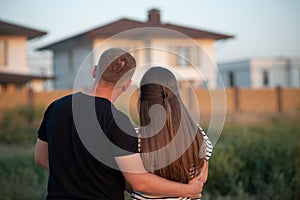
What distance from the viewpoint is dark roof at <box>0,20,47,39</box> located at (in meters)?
26.8

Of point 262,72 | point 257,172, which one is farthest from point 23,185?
point 262,72

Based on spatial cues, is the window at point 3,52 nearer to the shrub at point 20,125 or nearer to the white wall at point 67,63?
the white wall at point 67,63

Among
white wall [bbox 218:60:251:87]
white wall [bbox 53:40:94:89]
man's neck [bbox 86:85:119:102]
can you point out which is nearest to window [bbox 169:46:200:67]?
man's neck [bbox 86:85:119:102]

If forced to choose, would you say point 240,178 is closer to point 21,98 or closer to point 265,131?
point 265,131

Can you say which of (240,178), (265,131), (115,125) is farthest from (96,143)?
(265,131)

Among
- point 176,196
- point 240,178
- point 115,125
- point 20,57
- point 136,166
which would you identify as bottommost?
point 240,178

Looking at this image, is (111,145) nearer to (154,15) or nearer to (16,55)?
(16,55)

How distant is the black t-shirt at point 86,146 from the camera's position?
2.14m

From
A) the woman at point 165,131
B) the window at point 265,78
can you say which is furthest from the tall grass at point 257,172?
the window at point 265,78

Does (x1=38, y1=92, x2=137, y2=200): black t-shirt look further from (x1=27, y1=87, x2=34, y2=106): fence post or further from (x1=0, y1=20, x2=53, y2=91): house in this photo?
(x1=0, y1=20, x2=53, y2=91): house

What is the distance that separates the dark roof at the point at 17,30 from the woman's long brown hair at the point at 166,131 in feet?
85.6

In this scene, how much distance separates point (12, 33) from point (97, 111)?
26.6 m

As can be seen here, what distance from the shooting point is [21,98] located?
2039 centimetres

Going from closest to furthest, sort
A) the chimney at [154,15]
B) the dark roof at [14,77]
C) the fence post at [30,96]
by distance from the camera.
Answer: the fence post at [30,96], the dark roof at [14,77], the chimney at [154,15]
